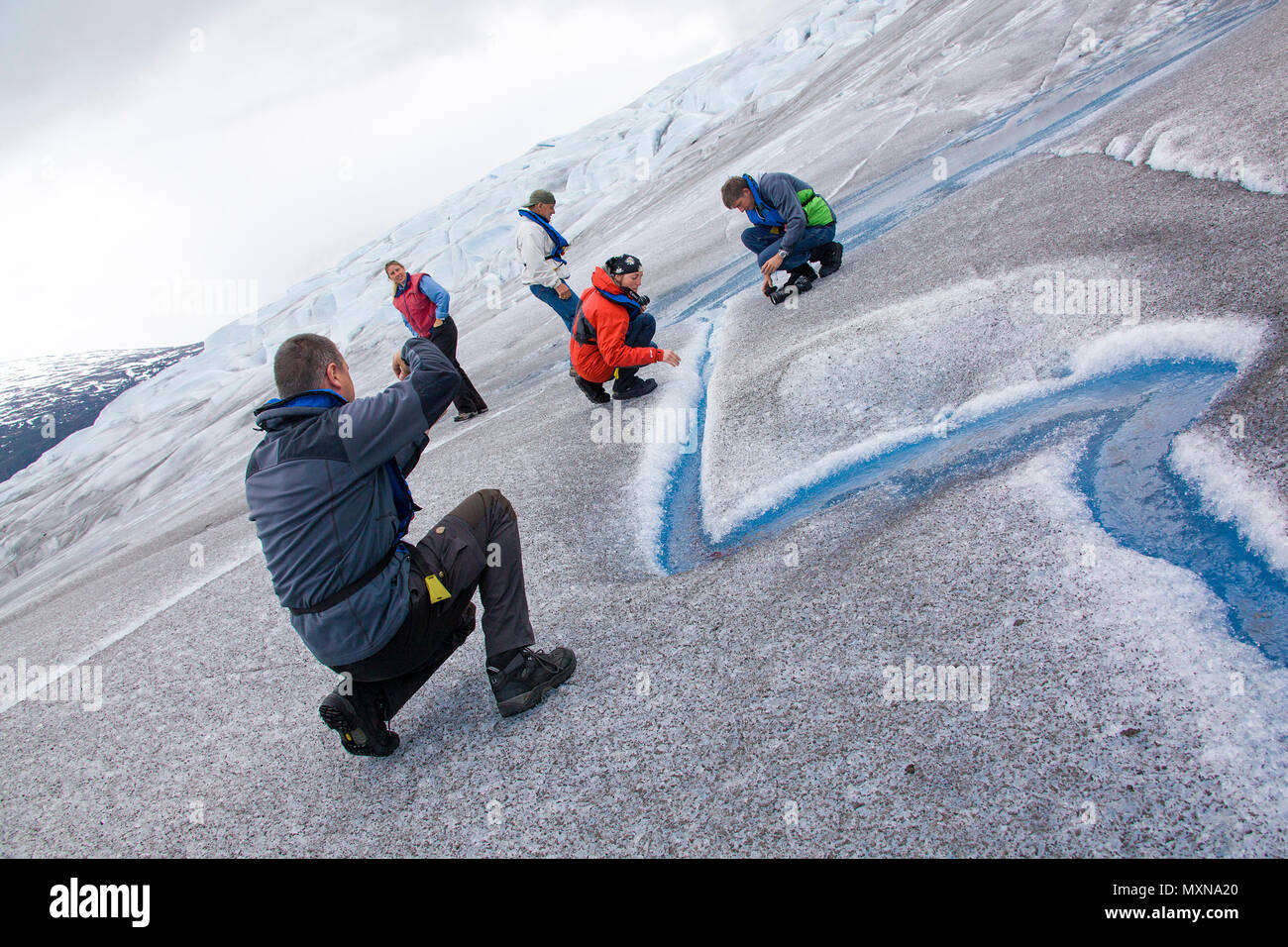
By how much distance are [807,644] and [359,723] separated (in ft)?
6.61

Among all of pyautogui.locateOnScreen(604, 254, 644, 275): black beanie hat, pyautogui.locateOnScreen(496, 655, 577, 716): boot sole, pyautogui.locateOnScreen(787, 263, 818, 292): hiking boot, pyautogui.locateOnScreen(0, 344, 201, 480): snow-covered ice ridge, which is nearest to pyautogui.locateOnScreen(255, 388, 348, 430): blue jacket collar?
pyautogui.locateOnScreen(496, 655, 577, 716): boot sole

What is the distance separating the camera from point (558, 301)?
8.62 meters

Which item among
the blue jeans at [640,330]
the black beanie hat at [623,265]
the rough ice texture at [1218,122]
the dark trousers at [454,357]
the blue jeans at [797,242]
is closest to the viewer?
the rough ice texture at [1218,122]

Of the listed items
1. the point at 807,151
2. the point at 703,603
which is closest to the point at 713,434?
the point at 703,603

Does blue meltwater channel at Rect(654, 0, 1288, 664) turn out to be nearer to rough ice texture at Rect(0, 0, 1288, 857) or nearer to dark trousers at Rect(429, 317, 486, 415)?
rough ice texture at Rect(0, 0, 1288, 857)

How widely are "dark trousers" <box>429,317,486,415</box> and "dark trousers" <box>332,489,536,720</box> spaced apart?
498cm

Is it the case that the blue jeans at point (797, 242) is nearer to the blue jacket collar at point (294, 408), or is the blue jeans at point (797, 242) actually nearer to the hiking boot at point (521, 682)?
the hiking boot at point (521, 682)

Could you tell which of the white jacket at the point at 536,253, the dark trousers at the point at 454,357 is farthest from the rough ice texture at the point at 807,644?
the white jacket at the point at 536,253

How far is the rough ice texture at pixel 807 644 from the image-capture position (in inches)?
95.3

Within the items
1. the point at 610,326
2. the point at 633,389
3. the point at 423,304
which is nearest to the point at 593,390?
the point at 633,389

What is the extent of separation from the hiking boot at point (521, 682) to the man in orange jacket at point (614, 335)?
3.41m

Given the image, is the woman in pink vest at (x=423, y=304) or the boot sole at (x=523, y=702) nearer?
the boot sole at (x=523, y=702)
